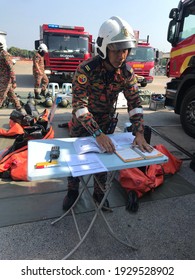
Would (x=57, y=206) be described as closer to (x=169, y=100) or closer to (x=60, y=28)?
(x=169, y=100)

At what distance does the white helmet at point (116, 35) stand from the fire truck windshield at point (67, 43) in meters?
9.88

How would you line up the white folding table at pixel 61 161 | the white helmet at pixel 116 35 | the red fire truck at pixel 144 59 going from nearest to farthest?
→ 1. the white folding table at pixel 61 161
2. the white helmet at pixel 116 35
3. the red fire truck at pixel 144 59

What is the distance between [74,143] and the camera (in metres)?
1.88

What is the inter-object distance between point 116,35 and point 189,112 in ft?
12.4

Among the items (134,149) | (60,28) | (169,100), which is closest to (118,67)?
(134,149)

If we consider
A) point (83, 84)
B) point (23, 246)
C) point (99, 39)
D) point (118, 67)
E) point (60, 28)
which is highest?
point (60, 28)

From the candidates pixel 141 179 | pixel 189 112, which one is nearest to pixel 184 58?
pixel 189 112

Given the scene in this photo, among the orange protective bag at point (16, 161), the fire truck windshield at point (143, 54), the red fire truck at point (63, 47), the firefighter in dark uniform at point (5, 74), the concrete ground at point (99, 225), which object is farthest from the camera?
the fire truck windshield at point (143, 54)

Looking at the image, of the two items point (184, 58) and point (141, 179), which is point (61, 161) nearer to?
point (141, 179)

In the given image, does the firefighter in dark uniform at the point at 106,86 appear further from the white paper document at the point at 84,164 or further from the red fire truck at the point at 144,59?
the red fire truck at the point at 144,59

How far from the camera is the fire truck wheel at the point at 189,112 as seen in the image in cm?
491

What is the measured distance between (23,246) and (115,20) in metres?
2.03

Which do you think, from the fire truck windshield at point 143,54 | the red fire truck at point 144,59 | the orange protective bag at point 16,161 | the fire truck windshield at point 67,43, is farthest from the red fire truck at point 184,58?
the fire truck windshield at point 143,54

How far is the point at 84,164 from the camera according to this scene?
1542mm
